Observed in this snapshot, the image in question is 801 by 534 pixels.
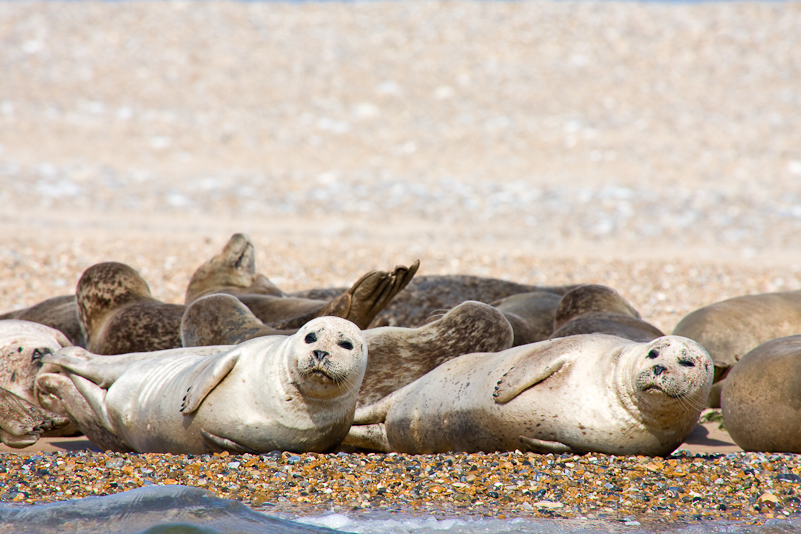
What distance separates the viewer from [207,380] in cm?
377

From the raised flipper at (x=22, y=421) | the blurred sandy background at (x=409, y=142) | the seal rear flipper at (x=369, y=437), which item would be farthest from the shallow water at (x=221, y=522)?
the blurred sandy background at (x=409, y=142)

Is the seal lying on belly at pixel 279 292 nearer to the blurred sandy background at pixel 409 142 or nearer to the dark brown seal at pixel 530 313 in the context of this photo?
the dark brown seal at pixel 530 313

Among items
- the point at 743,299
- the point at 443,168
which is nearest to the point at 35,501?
the point at 743,299

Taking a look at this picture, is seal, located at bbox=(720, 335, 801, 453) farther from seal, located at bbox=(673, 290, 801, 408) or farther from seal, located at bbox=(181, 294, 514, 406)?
seal, located at bbox=(181, 294, 514, 406)

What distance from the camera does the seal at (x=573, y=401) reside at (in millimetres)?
3518

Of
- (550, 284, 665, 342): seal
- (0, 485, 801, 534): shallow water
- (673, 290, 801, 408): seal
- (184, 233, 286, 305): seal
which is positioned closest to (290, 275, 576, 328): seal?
(184, 233, 286, 305): seal

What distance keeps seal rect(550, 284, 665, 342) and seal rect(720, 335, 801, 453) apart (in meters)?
0.97

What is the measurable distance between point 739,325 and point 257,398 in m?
3.39

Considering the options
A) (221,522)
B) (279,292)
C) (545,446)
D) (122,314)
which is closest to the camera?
(221,522)

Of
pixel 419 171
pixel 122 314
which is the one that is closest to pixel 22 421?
pixel 122 314

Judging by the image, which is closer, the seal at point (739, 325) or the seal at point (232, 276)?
the seal at point (739, 325)

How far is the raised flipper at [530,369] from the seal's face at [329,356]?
659 mm

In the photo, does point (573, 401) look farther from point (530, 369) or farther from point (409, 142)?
point (409, 142)

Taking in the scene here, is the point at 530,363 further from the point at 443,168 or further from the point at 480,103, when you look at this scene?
the point at 480,103
